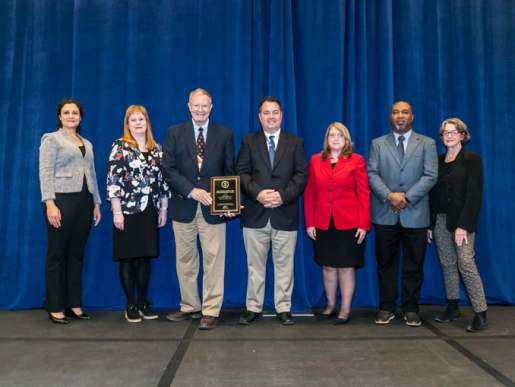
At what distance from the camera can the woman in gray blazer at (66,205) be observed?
333 centimetres

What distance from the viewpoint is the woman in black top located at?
3180 millimetres

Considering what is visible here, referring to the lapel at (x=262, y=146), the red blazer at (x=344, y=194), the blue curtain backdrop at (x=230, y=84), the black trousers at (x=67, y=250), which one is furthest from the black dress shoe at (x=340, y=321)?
the black trousers at (x=67, y=250)

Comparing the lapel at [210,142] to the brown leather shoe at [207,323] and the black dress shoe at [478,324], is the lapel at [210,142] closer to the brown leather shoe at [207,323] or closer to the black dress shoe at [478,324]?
the brown leather shoe at [207,323]

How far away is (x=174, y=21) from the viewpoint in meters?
3.97

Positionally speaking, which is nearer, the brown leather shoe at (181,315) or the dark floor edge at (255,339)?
the dark floor edge at (255,339)

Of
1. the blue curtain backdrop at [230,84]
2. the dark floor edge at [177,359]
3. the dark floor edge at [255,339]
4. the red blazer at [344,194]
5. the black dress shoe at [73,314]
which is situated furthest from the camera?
the blue curtain backdrop at [230,84]

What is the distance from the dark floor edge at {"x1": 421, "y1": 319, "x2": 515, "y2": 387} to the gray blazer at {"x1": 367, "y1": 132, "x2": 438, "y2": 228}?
0.80 m

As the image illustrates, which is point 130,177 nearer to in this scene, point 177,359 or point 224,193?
point 224,193

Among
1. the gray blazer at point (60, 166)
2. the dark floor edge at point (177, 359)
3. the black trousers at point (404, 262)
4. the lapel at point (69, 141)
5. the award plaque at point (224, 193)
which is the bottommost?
the dark floor edge at point (177, 359)

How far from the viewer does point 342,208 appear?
3285 millimetres

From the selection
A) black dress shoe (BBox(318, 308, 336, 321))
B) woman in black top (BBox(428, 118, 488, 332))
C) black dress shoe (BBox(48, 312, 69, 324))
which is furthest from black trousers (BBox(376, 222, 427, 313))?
black dress shoe (BBox(48, 312, 69, 324))

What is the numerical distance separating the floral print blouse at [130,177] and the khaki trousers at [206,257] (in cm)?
34

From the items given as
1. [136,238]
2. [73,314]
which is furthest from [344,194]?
[73,314]

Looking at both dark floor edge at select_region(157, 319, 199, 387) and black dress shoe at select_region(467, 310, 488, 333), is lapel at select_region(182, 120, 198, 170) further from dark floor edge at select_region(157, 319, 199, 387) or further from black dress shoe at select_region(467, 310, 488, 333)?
black dress shoe at select_region(467, 310, 488, 333)
